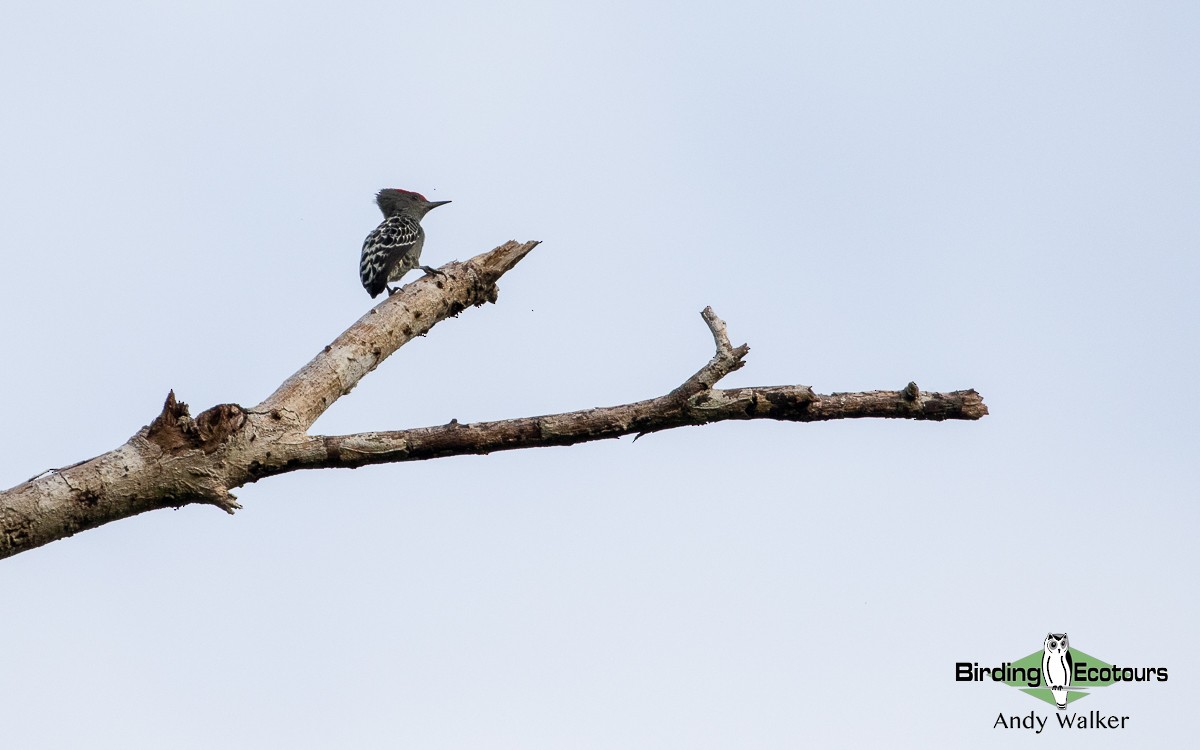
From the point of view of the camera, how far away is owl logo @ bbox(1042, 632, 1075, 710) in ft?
23.7

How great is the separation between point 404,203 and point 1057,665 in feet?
30.2

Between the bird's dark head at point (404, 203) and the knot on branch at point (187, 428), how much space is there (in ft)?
26.4

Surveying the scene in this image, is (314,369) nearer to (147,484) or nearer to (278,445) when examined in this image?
(278,445)

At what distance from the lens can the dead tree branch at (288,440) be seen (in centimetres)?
530

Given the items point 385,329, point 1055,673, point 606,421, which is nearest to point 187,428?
point 606,421

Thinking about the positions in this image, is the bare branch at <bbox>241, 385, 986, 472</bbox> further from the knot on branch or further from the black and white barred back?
the black and white barred back

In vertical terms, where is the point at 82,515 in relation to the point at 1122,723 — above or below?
above

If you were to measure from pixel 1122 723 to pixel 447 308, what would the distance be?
534 centimetres

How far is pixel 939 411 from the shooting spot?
554 centimetres

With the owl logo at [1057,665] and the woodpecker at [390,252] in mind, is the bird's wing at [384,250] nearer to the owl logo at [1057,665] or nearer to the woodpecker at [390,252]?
the woodpecker at [390,252]

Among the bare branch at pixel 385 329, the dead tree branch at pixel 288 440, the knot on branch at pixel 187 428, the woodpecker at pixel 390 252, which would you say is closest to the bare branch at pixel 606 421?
the dead tree branch at pixel 288 440

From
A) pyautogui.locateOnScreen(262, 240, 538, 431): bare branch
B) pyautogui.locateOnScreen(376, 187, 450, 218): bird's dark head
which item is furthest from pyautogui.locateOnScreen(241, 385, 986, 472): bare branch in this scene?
pyautogui.locateOnScreen(376, 187, 450, 218): bird's dark head

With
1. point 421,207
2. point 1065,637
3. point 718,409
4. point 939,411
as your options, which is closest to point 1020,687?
point 1065,637

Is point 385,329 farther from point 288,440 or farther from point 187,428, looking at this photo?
point 187,428
